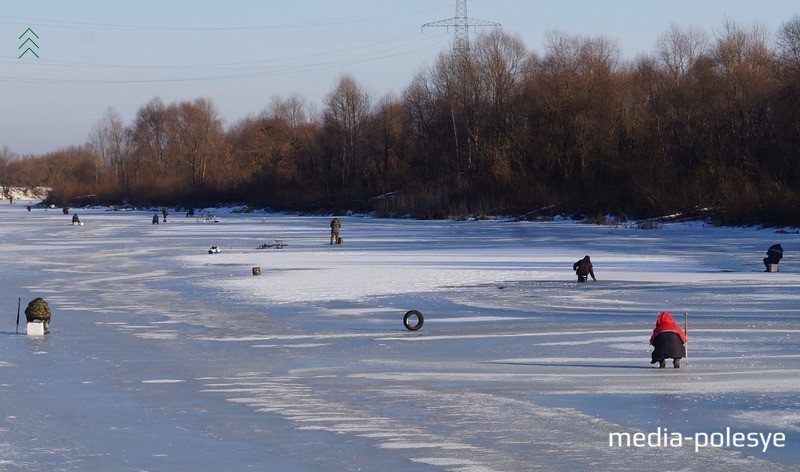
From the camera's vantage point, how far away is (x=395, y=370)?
10016 mm

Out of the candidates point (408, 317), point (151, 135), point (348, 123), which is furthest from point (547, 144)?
point (151, 135)

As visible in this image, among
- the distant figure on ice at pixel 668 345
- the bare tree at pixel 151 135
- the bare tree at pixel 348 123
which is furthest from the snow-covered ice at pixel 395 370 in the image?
the bare tree at pixel 151 135

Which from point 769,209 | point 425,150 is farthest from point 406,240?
point 425,150

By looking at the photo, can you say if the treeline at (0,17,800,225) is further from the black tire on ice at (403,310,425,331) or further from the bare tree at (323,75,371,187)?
the black tire on ice at (403,310,425,331)

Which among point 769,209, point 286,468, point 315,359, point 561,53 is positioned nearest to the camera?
point 286,468

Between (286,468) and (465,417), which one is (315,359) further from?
(286,468)

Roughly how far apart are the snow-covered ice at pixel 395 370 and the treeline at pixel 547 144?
24.7 meters

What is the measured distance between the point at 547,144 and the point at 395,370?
172 ft

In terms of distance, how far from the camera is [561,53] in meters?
63.2

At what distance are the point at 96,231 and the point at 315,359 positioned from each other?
3621 centimetres

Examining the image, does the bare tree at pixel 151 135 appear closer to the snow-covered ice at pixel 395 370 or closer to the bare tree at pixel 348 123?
the bare tree at pixel 348 123

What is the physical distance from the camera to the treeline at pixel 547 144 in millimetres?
48469

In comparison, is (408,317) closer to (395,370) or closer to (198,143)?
(395,370)

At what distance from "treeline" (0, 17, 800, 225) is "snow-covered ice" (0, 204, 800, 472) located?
81.2 feet
